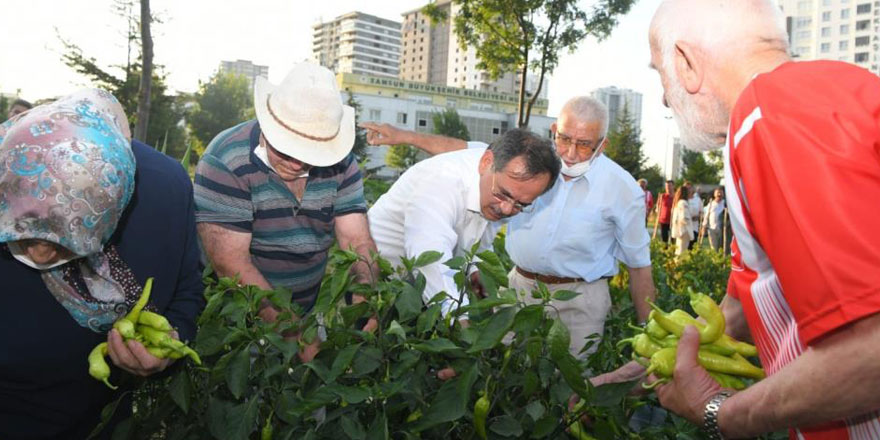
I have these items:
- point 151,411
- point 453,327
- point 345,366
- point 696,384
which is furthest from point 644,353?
point 151,411

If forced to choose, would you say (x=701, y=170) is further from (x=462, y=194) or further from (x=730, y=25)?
(x=730, y=25)

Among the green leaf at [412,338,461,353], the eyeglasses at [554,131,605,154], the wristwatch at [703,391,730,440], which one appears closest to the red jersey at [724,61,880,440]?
the wristwatch at [703,391,730,440]

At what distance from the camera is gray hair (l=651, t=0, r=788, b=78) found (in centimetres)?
125

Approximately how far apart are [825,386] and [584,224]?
2.70 meters

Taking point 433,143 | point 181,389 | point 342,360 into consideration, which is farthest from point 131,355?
point 433,143

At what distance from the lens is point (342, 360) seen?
169 centimetres

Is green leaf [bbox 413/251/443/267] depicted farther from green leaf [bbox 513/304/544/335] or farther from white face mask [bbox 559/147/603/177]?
white face mask [bbox 559/147/603/177]

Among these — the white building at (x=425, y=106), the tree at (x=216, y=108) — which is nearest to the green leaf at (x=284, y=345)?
the tree at (x=216, y=108)

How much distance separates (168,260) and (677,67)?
1381mm

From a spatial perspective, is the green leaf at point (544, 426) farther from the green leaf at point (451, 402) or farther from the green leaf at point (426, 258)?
the green leaf at point (426, 258)

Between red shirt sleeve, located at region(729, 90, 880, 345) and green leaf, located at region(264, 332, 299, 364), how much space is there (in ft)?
3.68

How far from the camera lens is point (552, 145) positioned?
2855 millimetres

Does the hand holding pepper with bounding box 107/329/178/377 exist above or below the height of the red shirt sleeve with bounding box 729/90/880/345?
below

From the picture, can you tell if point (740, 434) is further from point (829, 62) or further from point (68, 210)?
point (68, 210)
